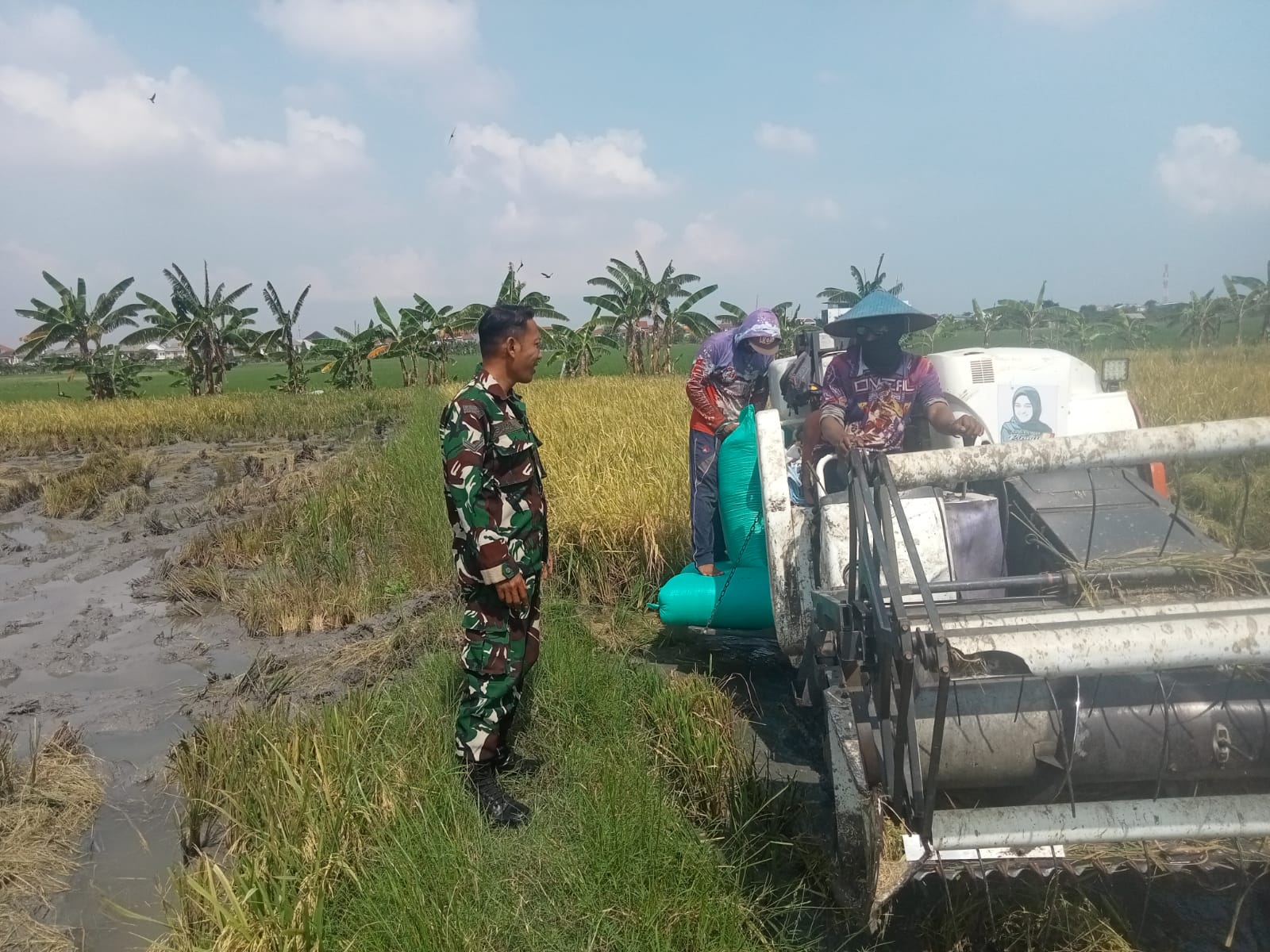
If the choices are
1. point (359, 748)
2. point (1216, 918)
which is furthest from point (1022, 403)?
point (359, 748)

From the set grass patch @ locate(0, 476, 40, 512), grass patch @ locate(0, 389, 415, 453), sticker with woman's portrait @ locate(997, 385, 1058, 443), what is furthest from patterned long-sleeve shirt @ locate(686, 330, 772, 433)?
grass patch @ locate(0, 389, 415, 453)

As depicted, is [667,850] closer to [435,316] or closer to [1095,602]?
[1095,602]

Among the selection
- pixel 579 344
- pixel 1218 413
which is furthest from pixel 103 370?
pixel 1218 413

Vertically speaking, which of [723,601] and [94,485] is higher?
[723,601]

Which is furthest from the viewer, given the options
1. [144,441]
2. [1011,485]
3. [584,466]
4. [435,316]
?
[435,316]

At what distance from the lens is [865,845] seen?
188 cm

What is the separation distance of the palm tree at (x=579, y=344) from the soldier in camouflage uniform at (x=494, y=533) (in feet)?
65.5

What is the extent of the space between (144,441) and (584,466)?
44.1ft

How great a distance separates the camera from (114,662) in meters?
4.96

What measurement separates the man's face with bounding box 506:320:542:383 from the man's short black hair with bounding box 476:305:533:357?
0.8 inches

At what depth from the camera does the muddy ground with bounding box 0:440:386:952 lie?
2.92 m

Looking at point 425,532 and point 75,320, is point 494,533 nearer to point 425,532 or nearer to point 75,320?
point 425,532

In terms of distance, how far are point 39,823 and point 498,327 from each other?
2488 mm

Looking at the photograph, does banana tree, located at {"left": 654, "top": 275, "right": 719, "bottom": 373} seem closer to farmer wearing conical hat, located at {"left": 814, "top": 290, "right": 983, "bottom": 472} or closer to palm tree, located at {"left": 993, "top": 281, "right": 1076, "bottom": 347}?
palm tree, located at {"left": 993, "top": 281, "right": 1076, "bottom": 347}
